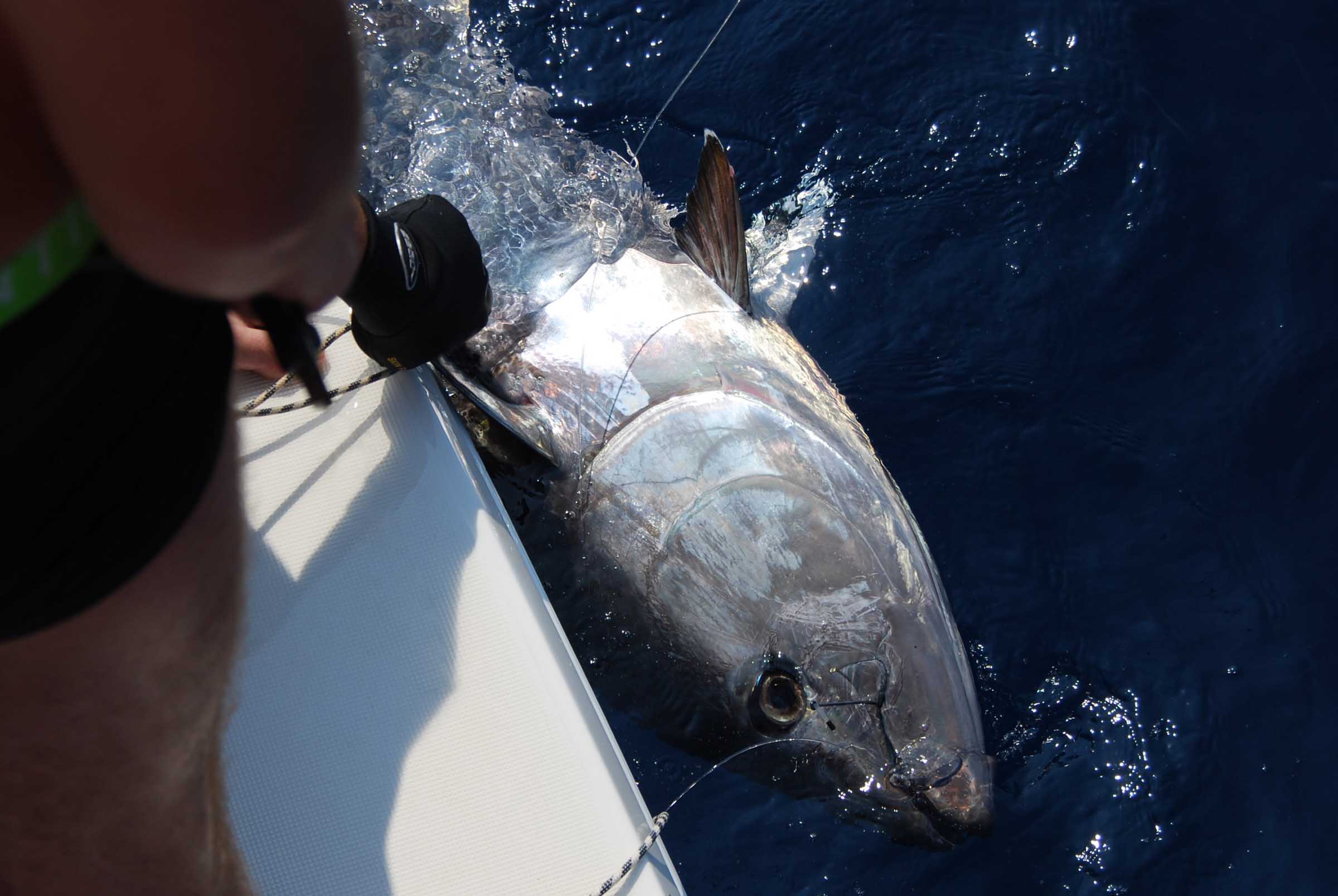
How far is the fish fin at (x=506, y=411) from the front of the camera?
2.51m

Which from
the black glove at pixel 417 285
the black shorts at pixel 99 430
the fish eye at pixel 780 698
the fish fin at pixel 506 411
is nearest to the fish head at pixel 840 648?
the fish eye at pixel 780 698

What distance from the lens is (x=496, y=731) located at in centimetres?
215

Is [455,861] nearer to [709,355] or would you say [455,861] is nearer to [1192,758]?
[709,355]

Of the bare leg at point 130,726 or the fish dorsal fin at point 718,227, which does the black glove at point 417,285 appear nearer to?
the fish dorsal fin at point 718,227

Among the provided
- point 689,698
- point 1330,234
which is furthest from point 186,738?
point 1330,234

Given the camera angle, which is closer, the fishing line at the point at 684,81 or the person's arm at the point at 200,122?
the person's arm at the point at 200,122

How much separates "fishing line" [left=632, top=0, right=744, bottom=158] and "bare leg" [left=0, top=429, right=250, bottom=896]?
259cm

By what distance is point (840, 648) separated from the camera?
2180 mm

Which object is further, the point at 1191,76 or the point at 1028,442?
the point at 1191,76

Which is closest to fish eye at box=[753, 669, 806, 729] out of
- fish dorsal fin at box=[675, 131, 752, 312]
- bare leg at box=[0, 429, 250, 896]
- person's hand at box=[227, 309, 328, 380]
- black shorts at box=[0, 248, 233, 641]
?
fish dorsal fin at box=[675, 131, 752, 312]

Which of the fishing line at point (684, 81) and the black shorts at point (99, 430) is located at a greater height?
the black shorts at point (99, 430)

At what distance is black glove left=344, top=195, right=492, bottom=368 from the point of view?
2.17m

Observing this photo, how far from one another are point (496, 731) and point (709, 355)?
1.06m

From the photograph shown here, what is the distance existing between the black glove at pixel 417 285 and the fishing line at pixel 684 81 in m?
1.29
